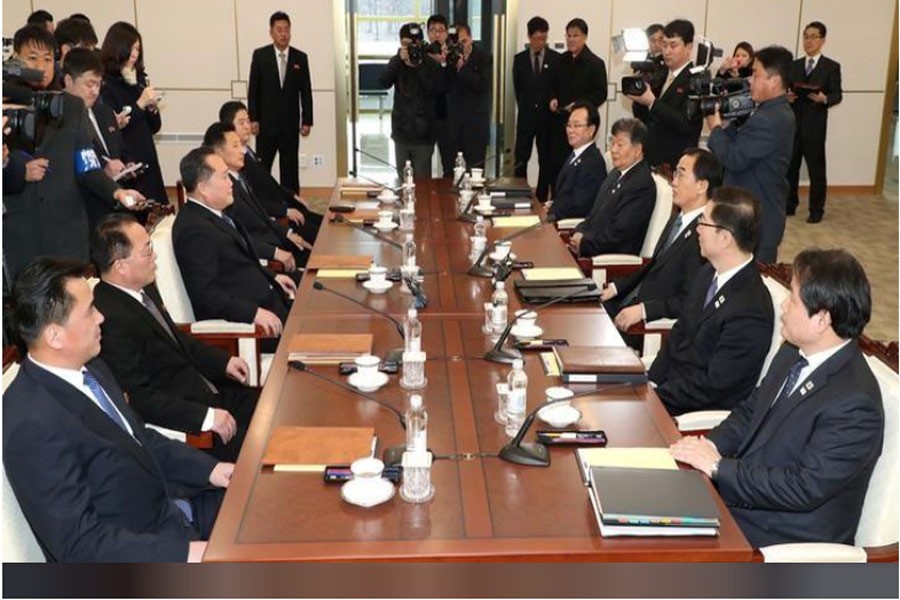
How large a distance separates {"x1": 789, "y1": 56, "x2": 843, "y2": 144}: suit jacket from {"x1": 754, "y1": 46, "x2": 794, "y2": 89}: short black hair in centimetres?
386

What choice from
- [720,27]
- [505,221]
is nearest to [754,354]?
[505,221]

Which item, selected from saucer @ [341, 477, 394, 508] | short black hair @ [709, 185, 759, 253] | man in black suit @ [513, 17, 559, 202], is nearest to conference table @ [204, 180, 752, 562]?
saucer @ [341, 477, 394, 508]

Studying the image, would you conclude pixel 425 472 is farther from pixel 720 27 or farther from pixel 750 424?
pixel 720 27

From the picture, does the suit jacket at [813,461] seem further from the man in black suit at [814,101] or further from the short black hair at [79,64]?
Result: the man in black suit at [814,101]

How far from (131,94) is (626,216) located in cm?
308

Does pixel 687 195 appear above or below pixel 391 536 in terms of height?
above

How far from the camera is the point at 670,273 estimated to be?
391cm

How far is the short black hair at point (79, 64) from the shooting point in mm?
4504

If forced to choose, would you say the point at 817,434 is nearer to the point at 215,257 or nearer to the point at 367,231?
the point at 215,257

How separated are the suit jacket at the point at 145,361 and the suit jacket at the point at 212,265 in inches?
26.5

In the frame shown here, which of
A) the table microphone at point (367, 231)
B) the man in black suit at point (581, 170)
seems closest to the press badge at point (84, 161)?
the table microphone at point (367, 231)

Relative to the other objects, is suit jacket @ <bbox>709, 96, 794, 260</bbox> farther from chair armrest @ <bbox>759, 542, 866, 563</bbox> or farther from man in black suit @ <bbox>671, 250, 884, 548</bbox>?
chair armrest @ <bbox>759, 542, 866, 563</bbox>

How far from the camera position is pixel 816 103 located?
8.08 metres

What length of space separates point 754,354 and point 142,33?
7.19 metres
